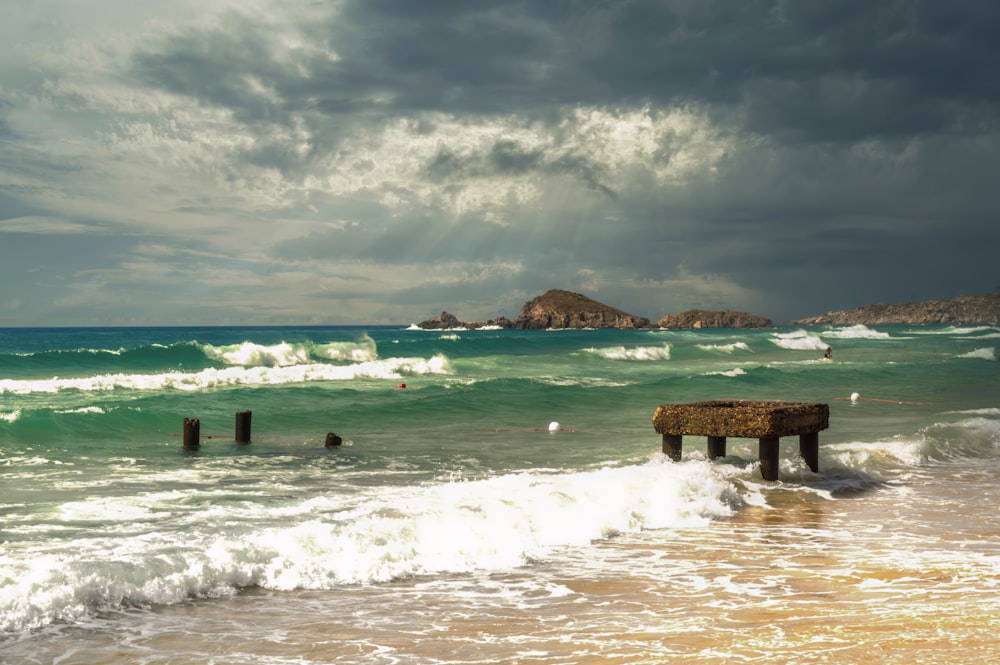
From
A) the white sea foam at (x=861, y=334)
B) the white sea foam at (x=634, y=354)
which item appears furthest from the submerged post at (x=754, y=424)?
the white sea foam at (x=861, y=334)

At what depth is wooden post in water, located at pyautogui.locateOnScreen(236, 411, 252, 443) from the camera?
18781 mm

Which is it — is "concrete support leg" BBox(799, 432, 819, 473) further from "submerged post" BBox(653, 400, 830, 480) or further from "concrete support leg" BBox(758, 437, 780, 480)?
"concrete support leg" BBox(758, 437, 780, 480)

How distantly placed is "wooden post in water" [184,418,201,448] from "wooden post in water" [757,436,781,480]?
11.4 metres

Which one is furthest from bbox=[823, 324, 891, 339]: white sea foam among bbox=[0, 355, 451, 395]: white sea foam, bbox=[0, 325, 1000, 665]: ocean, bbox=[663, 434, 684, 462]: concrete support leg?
bbox=[663, 434, 684, 462]: concrete support leg

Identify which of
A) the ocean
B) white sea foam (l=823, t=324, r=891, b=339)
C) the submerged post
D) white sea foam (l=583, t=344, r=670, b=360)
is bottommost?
the ocean

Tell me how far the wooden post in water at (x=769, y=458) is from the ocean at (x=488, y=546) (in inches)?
8.0

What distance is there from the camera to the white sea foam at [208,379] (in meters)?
34.2

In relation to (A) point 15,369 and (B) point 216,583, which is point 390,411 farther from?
(A) point 15,369

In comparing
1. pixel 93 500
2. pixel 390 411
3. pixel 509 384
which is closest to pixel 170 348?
pixel 509 384

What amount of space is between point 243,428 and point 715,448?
10291mm

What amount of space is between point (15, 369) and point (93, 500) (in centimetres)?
3989

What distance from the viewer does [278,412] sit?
25.6 metres

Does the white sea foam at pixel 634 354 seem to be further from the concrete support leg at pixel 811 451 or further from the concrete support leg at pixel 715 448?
the concrete support leg at pixel 811 451

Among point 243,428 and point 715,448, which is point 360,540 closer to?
point 715,448
